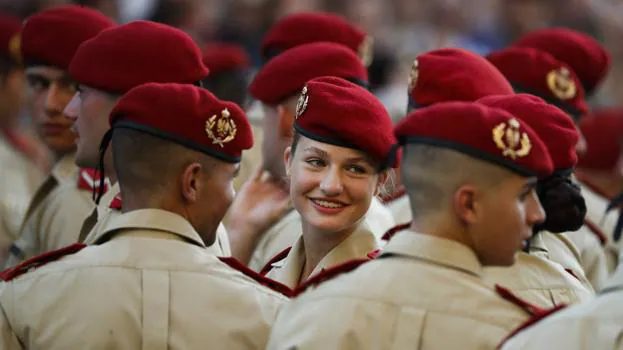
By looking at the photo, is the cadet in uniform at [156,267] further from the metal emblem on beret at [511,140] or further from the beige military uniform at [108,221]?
the metal emblem on beret at [511,140]

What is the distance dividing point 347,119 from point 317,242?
0.55 meters

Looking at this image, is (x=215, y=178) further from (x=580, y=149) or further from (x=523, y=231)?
(x=580, y=149)

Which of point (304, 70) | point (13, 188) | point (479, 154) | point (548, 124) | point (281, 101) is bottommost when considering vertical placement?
point (13, 188)

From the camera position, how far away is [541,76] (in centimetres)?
770

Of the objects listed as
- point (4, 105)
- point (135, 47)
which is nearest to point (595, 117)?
point (4, 105)

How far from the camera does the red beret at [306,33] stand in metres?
8.38

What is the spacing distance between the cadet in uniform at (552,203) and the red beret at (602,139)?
434 centimetres

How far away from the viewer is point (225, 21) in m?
13.9

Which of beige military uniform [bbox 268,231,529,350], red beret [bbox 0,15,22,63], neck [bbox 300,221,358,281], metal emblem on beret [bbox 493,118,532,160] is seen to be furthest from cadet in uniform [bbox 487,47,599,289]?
red beret [bbox 0,15,22,63]

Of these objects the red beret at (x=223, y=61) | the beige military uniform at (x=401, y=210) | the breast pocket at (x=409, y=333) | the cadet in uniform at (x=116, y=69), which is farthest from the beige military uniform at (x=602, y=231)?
the breast pocket at (x=409, y=333)

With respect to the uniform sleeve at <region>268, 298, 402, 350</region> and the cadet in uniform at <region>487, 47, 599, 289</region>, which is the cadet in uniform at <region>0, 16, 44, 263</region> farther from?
the uniform sleeve at <region>268, 298, 402, 350</region>

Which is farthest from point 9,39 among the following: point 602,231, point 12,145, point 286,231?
point 602,231

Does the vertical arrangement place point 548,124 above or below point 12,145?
above

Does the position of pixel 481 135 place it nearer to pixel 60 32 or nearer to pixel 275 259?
pixel 275 259
